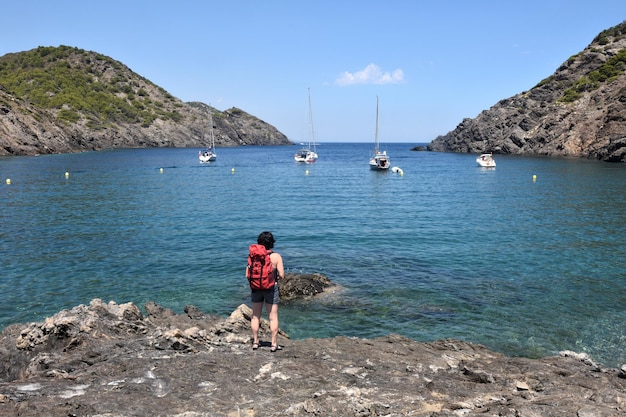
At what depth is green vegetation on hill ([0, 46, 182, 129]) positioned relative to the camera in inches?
5920

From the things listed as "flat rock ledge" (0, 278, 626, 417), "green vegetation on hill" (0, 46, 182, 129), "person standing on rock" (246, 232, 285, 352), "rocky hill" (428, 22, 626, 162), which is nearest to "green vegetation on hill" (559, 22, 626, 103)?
"rocky hill" (428, 22, 626, 162)

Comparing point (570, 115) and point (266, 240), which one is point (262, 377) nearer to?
point (266, 240)

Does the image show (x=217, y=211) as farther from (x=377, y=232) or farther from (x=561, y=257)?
(x=561, y=257)

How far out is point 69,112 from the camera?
5709 inches

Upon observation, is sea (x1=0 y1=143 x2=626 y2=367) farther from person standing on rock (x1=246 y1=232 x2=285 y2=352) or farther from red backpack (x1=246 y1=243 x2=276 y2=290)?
red backpack (x1=246 y1=243 x2=276 y2=290)

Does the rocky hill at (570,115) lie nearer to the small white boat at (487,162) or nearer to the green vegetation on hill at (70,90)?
the small white boat at (487,162)

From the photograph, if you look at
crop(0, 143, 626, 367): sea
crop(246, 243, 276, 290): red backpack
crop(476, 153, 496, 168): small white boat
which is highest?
crop(476, 153, 496, 168): small white boat

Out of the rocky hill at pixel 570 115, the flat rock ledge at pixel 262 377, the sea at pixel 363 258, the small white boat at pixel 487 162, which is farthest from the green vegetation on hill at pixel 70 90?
the flat rock ledge at pixel 262 377

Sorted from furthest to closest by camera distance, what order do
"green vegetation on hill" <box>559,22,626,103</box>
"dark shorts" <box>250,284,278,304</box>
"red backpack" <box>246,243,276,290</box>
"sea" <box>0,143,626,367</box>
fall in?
1. "green vegetation on hill" <box>559,22,626,103</box>
2. "sea" <box>0,143,626,367</box>
3. "dark shorts" <box>250,284,278,304</box>
4. "red backpack" <box>246,243,276,290</box>

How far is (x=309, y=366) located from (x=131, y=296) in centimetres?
1159

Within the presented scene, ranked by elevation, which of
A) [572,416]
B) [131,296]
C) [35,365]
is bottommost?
[131,296]

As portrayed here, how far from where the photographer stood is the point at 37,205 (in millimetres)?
38500

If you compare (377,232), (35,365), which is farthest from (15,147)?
(35,365)

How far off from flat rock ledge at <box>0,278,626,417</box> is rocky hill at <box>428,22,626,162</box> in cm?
8623
